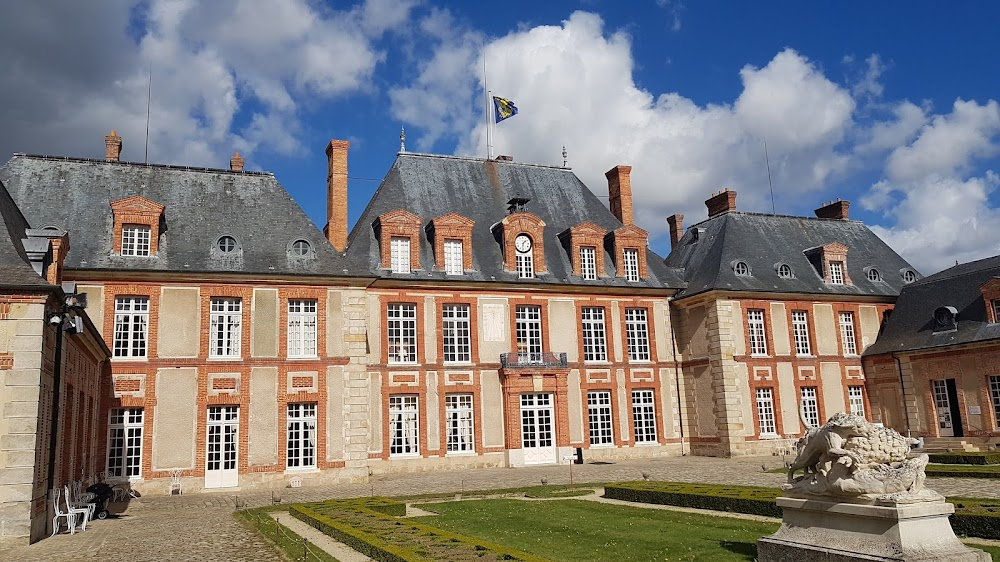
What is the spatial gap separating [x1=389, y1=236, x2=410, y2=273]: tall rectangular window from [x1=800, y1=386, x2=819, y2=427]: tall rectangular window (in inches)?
642

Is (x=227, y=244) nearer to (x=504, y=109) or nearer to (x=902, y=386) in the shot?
(x=504, y=109)

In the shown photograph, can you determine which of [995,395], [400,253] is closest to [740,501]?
[400,253]

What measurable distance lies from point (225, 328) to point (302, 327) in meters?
2.30

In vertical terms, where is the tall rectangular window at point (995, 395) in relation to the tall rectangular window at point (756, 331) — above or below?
below

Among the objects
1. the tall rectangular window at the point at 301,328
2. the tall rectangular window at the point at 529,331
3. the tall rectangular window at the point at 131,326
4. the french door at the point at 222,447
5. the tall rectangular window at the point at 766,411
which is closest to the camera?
the french door at the point at 222,447

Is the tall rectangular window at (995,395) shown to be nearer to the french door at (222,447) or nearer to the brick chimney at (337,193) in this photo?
the brick chimney at (337,193)

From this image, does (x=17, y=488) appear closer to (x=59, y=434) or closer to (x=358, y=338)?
(x=59, y=434)

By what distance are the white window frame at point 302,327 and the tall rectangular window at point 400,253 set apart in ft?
12.6

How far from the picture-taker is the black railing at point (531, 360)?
2772 cm

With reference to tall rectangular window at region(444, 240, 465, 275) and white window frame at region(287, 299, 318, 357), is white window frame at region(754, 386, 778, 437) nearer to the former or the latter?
tall rectangular window at region(444, 240, 465, 275)

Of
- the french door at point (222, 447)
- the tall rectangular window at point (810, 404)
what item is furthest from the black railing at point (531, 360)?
the tall rectangular window at point (810, 404)

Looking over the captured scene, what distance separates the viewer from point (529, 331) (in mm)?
28734

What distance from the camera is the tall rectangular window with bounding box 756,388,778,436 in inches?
1163

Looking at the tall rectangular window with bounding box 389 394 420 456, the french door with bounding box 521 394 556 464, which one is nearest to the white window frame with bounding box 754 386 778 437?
the french door with bounding box 521 394 556 464
